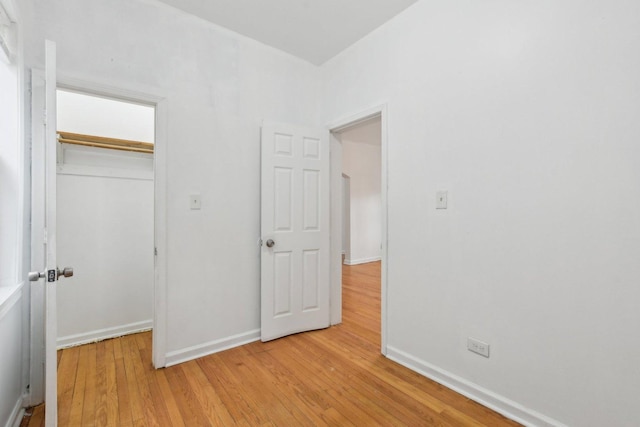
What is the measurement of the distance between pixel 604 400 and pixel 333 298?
2105mm

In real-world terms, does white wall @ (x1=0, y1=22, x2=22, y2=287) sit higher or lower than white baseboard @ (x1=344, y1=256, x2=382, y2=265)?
higher

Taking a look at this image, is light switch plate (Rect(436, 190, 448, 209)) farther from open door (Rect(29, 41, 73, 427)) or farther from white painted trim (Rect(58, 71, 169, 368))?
open door (Rect(29, 41, 73, 427))

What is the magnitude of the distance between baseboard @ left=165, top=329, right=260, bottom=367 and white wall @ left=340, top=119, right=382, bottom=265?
4188 millimetres

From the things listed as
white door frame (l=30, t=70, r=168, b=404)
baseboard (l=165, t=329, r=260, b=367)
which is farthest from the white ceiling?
baseboard (l=165, t=329, r=260, b=367)

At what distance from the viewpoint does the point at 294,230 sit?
112 inches

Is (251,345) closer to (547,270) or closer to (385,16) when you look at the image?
(547,270)

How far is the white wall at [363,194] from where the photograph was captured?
265 inches

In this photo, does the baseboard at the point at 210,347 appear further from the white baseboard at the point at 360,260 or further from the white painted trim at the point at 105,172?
the white baseboard at the point at 360,260

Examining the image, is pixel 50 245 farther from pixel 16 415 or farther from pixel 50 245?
pixel 16 415

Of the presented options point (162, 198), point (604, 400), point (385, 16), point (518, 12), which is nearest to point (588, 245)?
point (604, 400)

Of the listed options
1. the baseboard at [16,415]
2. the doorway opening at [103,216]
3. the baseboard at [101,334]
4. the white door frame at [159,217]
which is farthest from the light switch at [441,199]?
the baseboard at [101,334]

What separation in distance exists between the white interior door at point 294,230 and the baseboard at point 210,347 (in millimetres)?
141

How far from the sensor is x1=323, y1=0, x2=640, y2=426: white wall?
1.39 metres

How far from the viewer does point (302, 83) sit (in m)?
3.06
